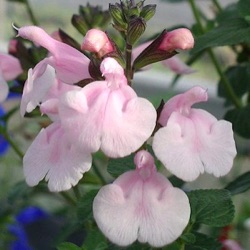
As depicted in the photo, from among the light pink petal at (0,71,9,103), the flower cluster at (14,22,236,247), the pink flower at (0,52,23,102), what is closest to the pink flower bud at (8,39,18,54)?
the pink flower at (0,52,23,102)

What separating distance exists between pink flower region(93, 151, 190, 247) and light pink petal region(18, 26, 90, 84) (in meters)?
0.10

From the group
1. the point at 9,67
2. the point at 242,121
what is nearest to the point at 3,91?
the point at 9,67

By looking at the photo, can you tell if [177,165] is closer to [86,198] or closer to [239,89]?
[86,198]

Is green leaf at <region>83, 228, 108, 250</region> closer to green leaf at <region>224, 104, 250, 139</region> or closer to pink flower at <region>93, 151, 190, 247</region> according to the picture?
pink flower at <region>93, 151, 190, 247</region>

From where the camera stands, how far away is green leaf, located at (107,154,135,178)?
600 millimetres

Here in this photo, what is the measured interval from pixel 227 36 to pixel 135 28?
0.62ft

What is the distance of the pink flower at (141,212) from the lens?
51 centimetres

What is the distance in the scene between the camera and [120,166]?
0.60 m

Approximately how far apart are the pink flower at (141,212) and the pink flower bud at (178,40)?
4.3 inches

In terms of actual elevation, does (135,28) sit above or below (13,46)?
above

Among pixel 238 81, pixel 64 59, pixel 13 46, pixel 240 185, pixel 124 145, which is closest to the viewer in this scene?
pixel 124 145

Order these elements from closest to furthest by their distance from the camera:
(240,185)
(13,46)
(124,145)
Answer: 1. (124,145)
2. (240,185)
3. (13,46)

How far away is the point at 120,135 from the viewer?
504mm

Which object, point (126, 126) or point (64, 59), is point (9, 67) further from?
point (126, 126)
